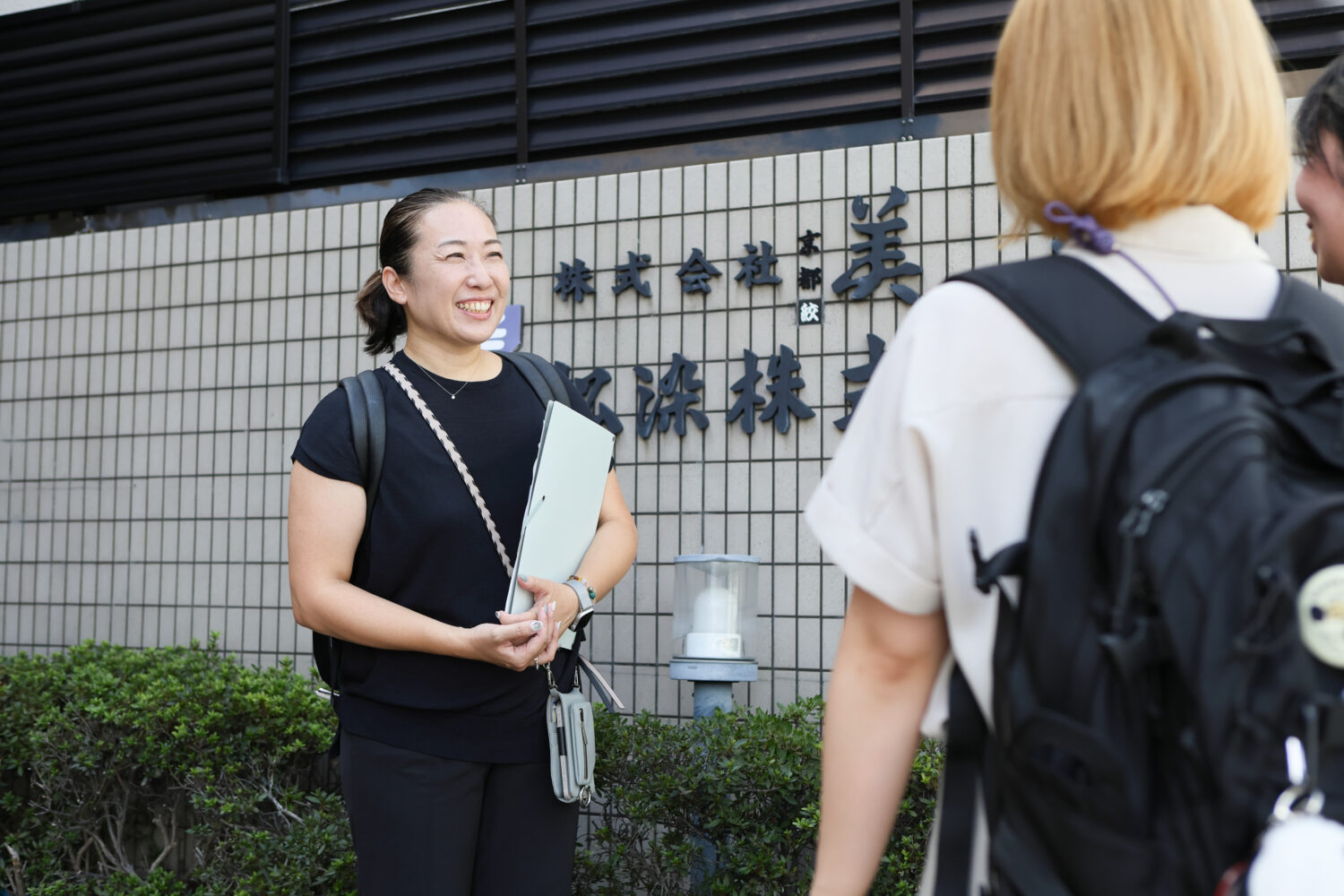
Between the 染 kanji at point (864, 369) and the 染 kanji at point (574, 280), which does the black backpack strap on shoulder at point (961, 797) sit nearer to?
the 染 kanji at point (864, 369)

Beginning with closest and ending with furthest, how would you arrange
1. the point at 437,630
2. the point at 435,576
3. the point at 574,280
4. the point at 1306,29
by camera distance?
the point at 437,630, the point at 435,576, the point at 1306,29, the point at 574,280

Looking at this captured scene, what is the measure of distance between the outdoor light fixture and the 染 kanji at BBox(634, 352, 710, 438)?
1.80ft

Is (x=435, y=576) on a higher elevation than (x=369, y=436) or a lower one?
lower

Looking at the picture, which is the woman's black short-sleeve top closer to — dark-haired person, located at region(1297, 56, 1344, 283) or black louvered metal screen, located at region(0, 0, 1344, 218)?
dark-haired person, located at region(1297, 56, 1344, 283)

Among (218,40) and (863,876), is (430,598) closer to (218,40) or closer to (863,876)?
(863,876)

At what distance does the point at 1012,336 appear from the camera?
1.08 metres

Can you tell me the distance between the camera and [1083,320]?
1068 mm

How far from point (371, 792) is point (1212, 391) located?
1.76m

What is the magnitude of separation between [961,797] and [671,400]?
3431 millimetres

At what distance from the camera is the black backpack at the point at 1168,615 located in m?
0.89

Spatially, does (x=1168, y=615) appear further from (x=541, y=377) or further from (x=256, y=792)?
(x=256, y=792)

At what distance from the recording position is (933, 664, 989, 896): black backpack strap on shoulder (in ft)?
3.59

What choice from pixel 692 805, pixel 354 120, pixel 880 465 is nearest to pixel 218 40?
pixel 354 120

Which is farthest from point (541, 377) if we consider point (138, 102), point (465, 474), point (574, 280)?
point (138, 102)
